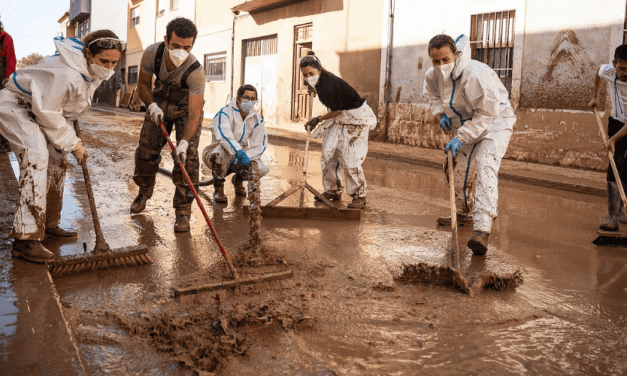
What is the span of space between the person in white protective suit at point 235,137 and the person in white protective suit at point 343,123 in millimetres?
643

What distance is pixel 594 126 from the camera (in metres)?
9.94

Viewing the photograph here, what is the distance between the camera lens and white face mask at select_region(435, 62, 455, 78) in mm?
4720

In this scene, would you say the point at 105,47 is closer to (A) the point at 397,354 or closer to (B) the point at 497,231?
(A) the point at 397,354

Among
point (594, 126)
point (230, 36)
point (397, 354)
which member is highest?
point (230, 36)

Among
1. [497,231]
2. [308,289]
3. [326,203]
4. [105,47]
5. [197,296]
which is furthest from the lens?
[326,203]

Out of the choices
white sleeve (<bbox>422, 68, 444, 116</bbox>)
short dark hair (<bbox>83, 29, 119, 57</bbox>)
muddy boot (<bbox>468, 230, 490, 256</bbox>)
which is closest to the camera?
short dark hair (<bbox>83, 29, 119, 57</bbox>)

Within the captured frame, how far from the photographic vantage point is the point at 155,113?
467cm

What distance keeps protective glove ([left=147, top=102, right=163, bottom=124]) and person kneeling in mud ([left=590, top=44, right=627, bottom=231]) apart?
3.99m

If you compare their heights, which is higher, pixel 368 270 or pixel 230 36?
pixel 230 36

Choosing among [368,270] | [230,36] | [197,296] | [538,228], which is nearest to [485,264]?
[368,270]

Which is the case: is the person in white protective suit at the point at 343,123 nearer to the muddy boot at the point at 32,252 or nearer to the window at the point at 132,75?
the muddy boot at the point at 32,252

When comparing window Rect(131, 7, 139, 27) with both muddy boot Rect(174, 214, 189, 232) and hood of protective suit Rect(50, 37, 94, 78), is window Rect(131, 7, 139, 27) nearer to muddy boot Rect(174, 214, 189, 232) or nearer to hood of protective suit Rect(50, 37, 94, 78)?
muddy boot Rect(174, 214, 189, 232)

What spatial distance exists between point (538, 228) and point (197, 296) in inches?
145

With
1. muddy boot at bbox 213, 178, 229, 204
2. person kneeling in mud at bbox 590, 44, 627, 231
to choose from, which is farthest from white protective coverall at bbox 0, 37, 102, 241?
person kneeling in mud at bbox 590, 44, 627, 231
